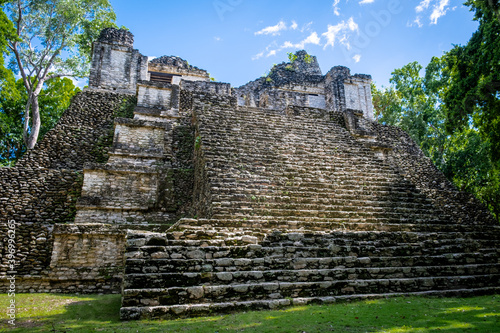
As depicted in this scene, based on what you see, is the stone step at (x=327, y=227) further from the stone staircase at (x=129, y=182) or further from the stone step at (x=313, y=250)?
the stone staircase at (x=129, y=182)

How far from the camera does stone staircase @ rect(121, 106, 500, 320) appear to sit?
408cm

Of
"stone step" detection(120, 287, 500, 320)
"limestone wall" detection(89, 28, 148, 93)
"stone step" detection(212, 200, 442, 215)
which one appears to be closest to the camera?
"stone step" detection(120, 287, 500, 320)

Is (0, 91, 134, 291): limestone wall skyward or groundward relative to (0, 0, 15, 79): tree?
groundward

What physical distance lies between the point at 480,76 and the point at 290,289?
669 centimetres

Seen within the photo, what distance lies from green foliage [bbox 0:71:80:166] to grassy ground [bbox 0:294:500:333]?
12073 millimetres

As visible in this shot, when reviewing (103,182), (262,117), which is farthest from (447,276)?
(103,182)

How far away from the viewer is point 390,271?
15.8 ft

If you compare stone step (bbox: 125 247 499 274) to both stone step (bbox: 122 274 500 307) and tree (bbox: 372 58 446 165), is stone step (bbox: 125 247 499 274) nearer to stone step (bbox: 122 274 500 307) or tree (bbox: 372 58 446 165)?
stone step (bbox: 122 274 500 307)

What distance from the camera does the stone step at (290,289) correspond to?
151 inches

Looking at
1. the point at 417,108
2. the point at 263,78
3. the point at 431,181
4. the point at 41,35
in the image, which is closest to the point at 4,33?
the point at 41,35

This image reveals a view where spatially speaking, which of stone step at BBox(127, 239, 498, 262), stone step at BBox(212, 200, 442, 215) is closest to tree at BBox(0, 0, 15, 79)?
stone step at BBox(212, 200, 442, 215)

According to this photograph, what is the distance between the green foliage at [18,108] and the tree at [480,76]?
49.3 feet

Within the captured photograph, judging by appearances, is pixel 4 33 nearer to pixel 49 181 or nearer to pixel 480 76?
pixel 49 181

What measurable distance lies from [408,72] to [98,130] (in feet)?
54.1
